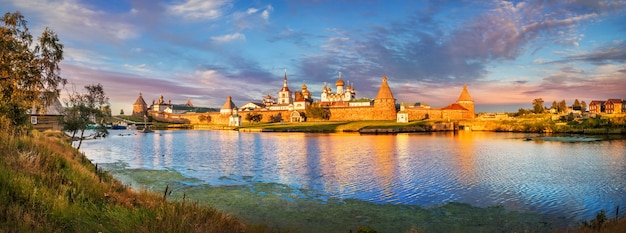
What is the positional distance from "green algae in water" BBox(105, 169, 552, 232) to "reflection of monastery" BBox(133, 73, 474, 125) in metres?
74.8

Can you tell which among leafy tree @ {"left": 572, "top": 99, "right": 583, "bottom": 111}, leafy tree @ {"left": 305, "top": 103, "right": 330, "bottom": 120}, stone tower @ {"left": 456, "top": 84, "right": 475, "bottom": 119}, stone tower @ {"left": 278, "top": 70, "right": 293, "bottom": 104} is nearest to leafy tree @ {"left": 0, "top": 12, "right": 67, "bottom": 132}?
leafy tree @ {"left": 305, "top": 103, "right": 330, "bottom": 120}

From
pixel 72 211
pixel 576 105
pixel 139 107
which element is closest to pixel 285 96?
pixel 139 107

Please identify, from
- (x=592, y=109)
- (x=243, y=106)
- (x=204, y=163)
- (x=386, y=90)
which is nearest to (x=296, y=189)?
(x=204, y=163)

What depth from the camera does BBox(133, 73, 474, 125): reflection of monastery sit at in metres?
94.0

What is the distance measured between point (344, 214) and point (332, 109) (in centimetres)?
9531

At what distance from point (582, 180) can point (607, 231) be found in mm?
11714

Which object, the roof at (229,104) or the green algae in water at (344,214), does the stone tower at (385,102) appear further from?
the green algae in water at (344,214)

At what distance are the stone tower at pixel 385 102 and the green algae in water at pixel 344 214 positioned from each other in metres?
80.9

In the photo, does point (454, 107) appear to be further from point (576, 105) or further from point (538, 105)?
point (576, 105)

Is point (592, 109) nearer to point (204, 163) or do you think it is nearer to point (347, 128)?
point (347, 128)

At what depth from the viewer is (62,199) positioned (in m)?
6.56

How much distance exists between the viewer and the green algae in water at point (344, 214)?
9992 mm

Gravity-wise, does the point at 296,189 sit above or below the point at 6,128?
below

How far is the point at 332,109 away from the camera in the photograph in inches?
4188
